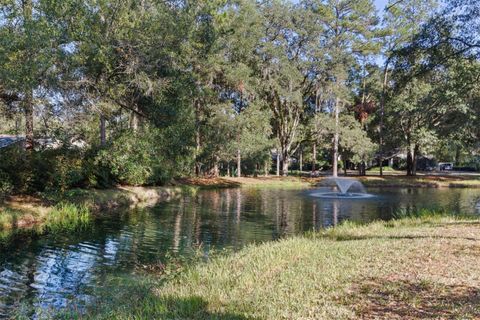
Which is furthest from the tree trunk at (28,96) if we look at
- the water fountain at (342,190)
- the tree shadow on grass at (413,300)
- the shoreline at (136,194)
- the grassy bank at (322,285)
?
the water fountain at (342,190)

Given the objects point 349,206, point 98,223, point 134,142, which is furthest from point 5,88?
point 349,206

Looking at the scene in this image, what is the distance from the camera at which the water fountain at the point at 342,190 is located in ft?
90.9

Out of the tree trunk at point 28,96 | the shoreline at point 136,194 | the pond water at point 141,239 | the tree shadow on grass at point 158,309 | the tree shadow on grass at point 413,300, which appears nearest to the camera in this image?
the tree shadow on grass at point 413,300

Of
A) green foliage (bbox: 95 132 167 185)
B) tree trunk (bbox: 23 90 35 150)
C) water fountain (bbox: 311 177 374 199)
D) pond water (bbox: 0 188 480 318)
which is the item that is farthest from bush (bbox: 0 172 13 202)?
water fountain (bbox: 311 177 374 199)

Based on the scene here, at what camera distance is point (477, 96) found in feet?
121

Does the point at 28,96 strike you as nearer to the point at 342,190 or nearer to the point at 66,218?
the point at 66,218

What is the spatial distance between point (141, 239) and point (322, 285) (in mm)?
8053

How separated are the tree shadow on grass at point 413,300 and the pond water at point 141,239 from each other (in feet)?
15.1

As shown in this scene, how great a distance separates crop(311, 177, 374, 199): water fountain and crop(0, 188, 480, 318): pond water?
10.4ft

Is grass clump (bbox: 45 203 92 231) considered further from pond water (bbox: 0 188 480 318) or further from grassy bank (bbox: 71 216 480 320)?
grassy bank (bbox: 71 216 480 320)

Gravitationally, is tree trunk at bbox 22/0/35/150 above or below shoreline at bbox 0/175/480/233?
above

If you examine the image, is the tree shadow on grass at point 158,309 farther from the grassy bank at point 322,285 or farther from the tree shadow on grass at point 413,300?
the tree shadow on grass at point 413,300

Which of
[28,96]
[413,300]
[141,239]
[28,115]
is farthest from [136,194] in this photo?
[413,300]

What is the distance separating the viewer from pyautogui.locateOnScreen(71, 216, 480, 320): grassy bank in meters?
5.31
